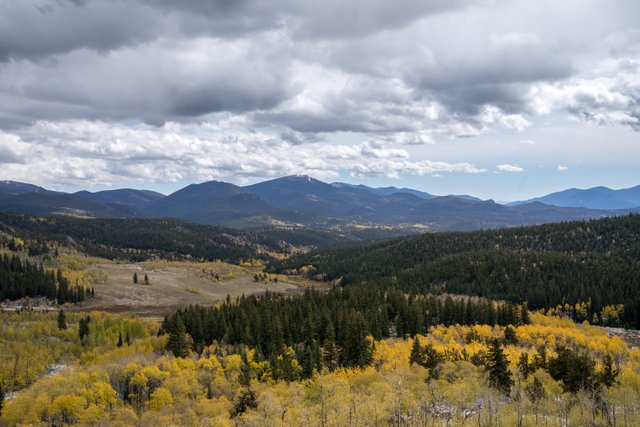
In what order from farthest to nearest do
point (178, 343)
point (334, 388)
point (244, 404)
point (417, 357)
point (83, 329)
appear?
point (83, 329), point (178, 343), point (417, 357), point (334, 388), point (244, 404)

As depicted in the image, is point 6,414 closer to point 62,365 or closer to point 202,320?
point 62,365

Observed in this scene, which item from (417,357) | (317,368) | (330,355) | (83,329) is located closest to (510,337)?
(417,357)

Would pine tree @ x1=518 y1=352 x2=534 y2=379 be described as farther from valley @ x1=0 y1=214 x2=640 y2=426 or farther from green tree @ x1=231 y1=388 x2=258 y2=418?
green tree @ x1=231 y1=388 x2=258 y2=418

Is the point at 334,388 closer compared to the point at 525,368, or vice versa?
the point at 334,388

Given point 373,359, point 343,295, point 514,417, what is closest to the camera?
point 514,417

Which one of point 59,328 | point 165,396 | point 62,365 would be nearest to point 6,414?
point 165,396

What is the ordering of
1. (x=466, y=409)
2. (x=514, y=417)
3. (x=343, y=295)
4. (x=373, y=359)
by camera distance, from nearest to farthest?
1. (x=514, y=417)
2. (x=466, y=409)
3. (x=373, y=359)
4. (x=343, y=295)

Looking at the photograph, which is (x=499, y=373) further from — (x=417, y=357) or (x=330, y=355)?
(x=330, y=355)

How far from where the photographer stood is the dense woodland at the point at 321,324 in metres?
117

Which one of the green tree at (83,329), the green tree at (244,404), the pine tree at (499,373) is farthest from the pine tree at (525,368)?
the green tree at (83,329)

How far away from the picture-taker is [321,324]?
135 m

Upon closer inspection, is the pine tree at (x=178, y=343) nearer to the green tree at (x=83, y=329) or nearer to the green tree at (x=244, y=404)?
the green tree at (x=83, y=329)

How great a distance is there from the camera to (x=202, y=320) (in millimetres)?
144125

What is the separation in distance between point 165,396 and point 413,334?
82537 millimetres
